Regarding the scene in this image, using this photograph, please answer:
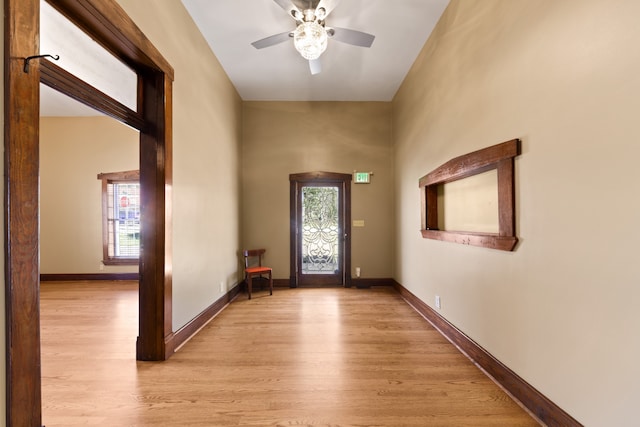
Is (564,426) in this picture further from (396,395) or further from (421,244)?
(421,244)

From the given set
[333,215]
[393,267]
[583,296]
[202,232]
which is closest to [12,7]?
[202,232]

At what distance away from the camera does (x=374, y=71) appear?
13.1 feet

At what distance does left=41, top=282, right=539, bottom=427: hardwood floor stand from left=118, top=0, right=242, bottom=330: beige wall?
0.58 metres

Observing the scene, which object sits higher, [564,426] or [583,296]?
[583,296]

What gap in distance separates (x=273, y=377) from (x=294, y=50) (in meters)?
3.60

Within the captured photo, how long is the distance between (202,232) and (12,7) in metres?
2.29

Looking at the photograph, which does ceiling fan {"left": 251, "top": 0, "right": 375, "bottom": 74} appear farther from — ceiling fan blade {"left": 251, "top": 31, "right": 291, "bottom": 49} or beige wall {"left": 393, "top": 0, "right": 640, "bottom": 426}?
beige wall {"left": 393, "top": 0, "right": 640, "bottom": 426}

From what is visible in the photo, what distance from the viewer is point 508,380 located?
6.21ft

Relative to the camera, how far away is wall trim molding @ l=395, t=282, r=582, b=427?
153 centimetres

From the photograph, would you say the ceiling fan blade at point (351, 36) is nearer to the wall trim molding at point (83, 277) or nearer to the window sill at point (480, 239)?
the window sill at point (480, 239)

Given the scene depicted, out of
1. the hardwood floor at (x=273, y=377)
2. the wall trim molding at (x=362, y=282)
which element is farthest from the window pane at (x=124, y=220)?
the wall trim molding at (x=362, y=282)

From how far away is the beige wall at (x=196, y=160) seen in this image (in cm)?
254

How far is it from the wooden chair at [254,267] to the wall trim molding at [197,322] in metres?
0.35

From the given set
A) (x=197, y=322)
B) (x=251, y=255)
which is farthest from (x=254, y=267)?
(x=197, y=322)
